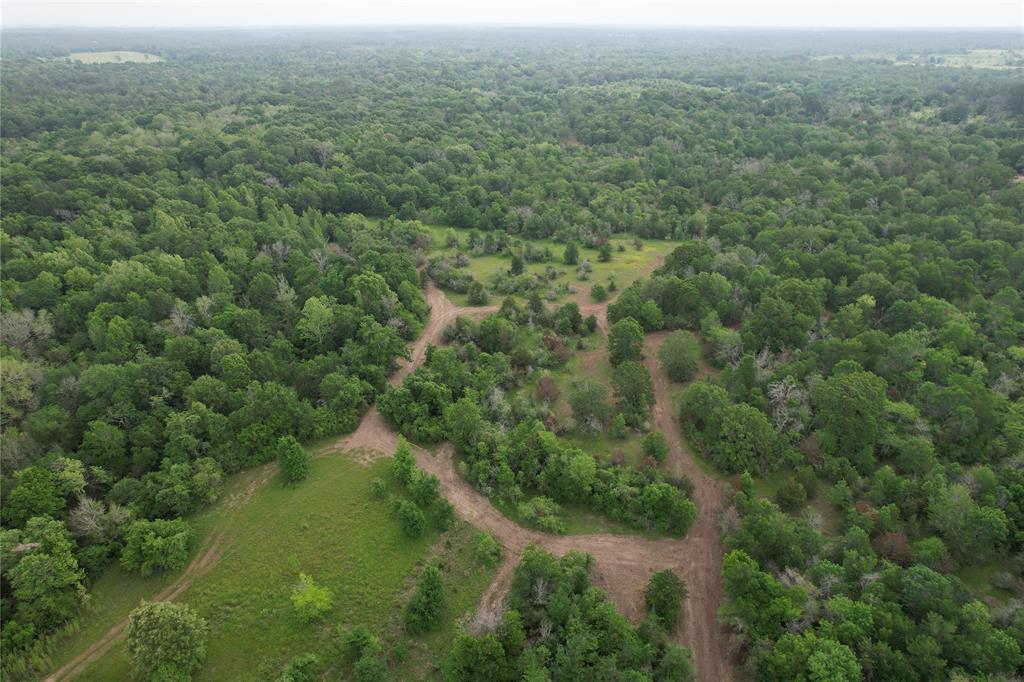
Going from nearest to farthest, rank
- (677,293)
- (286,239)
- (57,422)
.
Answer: (57,422), (677,293), (286,239)

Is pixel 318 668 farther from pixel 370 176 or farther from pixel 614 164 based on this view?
pixel 614 164

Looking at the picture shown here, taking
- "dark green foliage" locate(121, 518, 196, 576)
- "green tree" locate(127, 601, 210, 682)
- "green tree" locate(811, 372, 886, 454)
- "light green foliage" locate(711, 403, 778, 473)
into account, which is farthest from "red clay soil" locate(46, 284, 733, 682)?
"green tree" locate(811, 372, 886, 454)

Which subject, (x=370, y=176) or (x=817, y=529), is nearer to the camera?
(x=817, y=529)

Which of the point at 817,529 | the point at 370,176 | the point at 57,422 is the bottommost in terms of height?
the point at 817,529

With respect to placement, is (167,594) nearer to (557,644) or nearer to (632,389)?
(557,644)

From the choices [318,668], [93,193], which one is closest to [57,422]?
[318,668]

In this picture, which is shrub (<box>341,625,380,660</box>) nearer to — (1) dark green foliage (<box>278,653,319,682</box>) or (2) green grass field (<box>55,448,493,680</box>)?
(2) green grass field (<box>55,448,493,680</box>)

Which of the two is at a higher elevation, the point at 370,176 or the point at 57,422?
the point at 370,176
